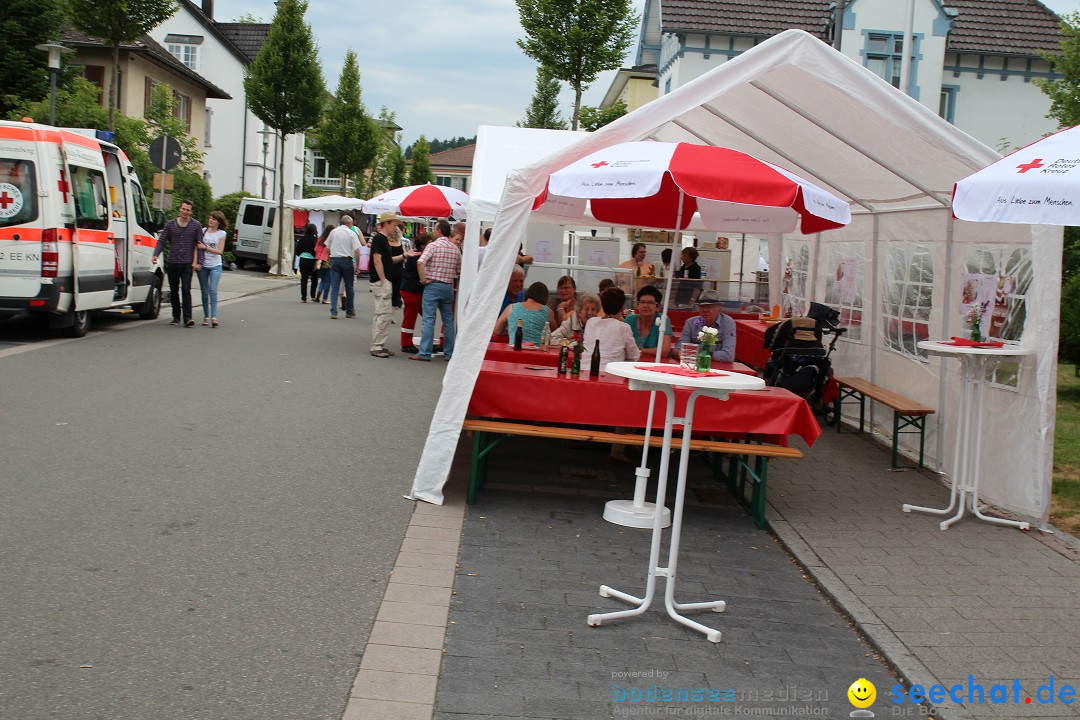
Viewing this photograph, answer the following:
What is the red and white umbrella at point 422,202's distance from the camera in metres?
17.4

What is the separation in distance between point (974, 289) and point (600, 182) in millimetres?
3983

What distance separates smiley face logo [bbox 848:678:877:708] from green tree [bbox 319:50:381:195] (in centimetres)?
4742

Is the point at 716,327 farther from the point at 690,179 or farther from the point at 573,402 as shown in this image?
the point at 690,179

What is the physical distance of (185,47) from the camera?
47.4 meters

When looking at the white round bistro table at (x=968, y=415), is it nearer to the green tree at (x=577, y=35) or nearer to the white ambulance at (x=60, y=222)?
the white ambulance at (x=60, y=222)

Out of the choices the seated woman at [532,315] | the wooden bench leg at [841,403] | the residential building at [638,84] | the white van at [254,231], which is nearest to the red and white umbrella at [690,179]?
the seated woman at [532,315]

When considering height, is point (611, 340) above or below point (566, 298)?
below

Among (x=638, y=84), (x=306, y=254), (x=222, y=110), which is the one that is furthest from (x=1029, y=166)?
(x=638, y=84)

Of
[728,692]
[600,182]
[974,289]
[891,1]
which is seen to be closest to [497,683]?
[728,692]

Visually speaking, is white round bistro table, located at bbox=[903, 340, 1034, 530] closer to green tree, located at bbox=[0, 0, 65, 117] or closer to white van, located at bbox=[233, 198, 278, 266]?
green tree, located at bbox=[0, 0, 65, 117]

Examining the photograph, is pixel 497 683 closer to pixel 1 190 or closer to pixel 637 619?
pixel 637 619

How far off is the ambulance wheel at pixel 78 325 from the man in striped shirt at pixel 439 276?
15.4ft

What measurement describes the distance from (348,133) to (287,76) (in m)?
15.1

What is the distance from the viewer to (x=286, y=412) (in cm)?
1037
